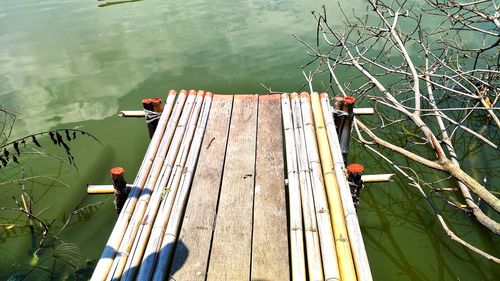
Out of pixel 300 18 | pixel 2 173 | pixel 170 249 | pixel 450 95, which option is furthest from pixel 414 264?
pixel 300 18

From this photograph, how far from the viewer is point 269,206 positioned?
3369mm

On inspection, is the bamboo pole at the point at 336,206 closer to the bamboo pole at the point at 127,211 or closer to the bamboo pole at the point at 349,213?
the bamboo pole at the point at 349,213

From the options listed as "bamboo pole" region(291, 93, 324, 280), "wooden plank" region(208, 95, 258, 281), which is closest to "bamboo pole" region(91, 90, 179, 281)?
"wooden plank" region(208, 95, 258, 281)

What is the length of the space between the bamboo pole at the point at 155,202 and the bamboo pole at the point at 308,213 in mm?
1233

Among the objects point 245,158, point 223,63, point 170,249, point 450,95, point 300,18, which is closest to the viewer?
point 170,249

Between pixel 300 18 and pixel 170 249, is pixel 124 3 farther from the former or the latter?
pixel 170 249

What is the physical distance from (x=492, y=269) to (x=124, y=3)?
13.7 meters

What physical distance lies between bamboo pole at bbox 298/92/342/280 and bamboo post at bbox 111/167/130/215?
181cm

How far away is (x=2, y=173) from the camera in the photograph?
6113mm

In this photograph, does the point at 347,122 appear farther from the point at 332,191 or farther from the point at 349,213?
the point at 349,213

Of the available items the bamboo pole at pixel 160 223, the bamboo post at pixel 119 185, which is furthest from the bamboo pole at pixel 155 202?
the bamboo post at pixel 119 185

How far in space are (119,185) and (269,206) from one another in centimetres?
144

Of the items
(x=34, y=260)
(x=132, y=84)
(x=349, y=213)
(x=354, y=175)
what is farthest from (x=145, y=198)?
(x=132, y=84)

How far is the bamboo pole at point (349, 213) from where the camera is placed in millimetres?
2780
